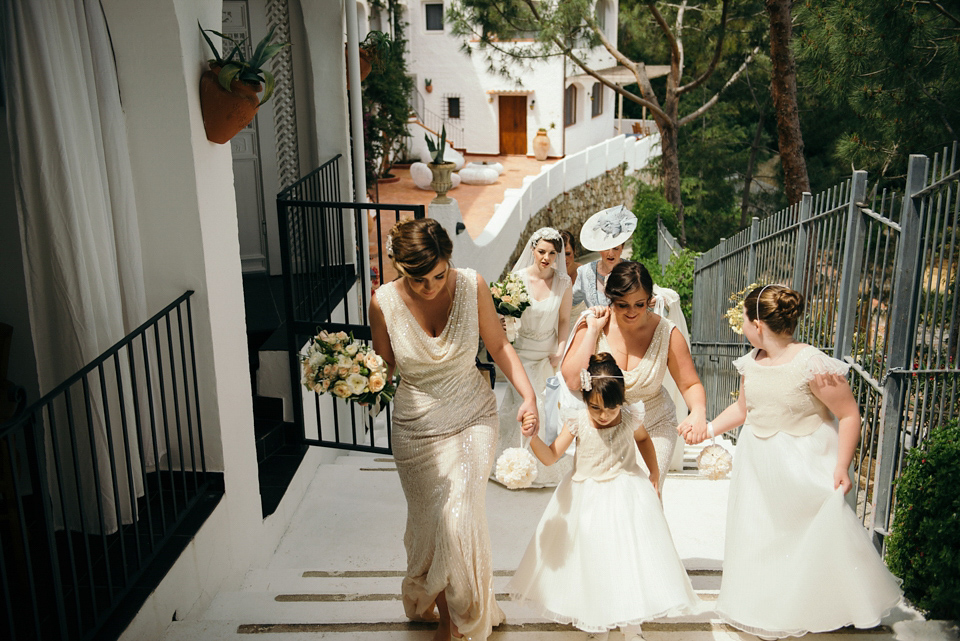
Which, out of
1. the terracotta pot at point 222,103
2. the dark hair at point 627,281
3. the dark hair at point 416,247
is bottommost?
the dark hair at point 627,281

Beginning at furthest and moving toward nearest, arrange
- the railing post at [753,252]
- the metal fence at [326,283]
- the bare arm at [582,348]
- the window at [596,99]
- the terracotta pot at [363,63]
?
the window at [596,99], the terracotta pot at [363,63], the railing post at [753,252], the metal fence at [326,283], the bare arm at [582,348]

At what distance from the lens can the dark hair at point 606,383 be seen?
3426mm

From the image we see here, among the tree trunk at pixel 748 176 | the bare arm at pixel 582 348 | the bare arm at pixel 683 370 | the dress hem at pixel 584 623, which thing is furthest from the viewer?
the tree trunk at pixel 748 176

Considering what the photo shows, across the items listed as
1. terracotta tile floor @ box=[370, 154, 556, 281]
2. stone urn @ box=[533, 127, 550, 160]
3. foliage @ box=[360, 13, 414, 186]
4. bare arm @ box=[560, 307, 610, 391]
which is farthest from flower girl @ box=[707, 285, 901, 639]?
stone urn @ box=[533, 127, 550, 160]

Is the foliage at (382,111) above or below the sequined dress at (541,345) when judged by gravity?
above

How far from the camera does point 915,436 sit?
401cm

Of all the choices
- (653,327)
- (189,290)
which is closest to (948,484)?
(653,327)

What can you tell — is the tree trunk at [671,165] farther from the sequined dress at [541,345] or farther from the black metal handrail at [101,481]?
the black metal handrail at [101,481]

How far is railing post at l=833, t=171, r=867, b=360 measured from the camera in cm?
460

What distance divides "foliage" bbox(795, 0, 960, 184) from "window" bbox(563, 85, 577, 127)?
18.0m

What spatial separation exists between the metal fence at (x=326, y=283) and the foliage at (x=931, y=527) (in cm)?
296

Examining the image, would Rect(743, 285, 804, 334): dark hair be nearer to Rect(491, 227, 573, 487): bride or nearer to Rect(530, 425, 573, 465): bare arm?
Rect(530, 425, 573, 465): bare arm

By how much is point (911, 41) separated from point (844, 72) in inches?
38.2

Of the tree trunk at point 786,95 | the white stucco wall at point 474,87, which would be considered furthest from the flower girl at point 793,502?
the white stucco wall at point 474,87
